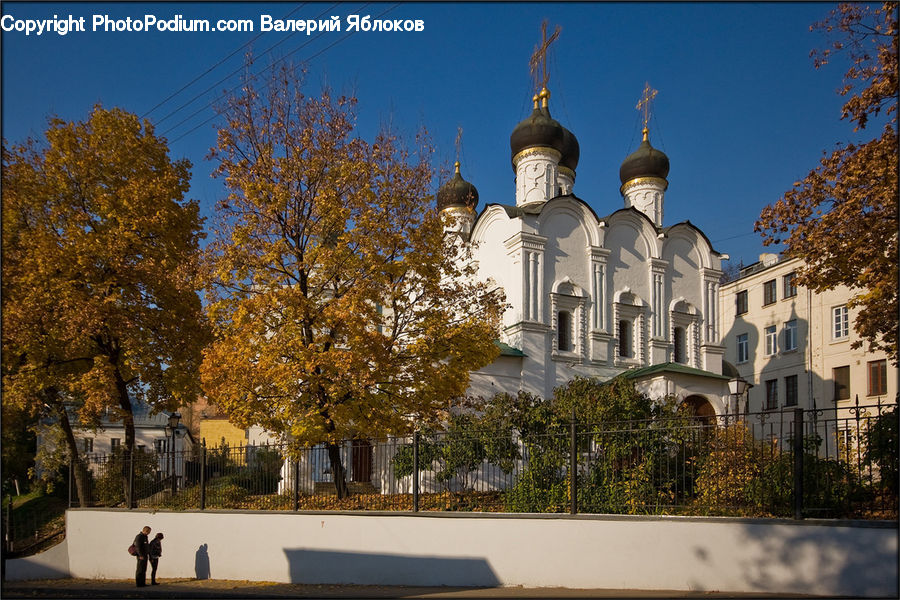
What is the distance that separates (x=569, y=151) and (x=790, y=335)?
1306cm

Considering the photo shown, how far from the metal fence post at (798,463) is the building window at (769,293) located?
95.6 ft

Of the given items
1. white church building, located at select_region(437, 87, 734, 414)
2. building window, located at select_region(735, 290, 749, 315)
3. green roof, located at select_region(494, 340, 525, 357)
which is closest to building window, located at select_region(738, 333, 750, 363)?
building window, located at select_region(735, 290, 749, 315)

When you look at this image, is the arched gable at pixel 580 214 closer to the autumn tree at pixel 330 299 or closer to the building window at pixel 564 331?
the building window at pixel 564 331

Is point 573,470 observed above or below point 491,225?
below

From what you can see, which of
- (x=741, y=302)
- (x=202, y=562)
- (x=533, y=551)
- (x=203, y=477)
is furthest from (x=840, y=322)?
(x=202, y=562)

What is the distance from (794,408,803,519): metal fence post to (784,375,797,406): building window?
27.5 metres

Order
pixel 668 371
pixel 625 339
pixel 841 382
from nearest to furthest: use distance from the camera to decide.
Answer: pixel 668 371 → pixel 625 339 → pixel 841 382

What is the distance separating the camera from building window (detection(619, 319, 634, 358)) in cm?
2930

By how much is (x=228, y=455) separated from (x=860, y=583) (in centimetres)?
1084

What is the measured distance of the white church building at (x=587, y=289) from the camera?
2606cm

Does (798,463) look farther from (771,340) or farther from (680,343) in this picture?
(771,340)

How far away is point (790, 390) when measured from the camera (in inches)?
1369

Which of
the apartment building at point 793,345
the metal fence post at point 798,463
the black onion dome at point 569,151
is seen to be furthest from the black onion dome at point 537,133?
the metal fence post at point 798,463

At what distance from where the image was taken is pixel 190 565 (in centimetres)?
1471
